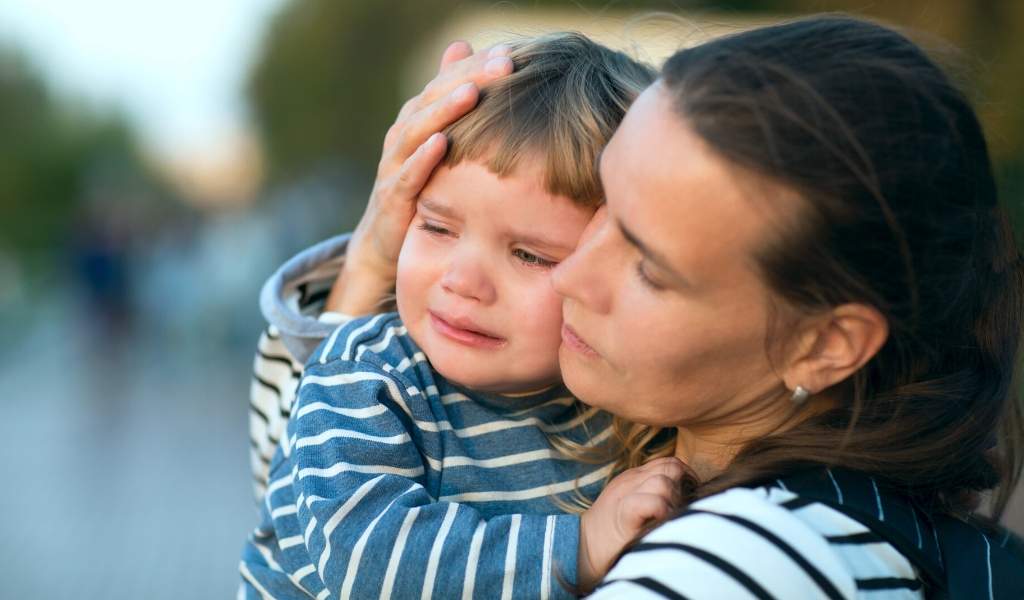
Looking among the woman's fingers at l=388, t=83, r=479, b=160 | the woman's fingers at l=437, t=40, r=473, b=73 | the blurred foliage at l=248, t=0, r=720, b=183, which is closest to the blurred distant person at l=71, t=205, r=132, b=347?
the blurred foliage at l=248, t=0, r=720, b=183

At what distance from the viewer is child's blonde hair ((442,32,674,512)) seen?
1963 millimetres

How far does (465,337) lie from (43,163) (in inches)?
1383

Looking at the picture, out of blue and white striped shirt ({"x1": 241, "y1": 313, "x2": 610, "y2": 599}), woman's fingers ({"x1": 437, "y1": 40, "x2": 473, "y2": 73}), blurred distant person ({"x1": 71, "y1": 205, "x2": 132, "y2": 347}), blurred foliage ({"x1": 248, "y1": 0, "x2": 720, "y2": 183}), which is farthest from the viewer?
blurred foliage ({"x1": 248, "y1": 0, "x2": 720, "y2": 183})

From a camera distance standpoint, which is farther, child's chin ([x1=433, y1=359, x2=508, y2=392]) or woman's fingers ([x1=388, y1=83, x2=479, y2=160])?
woman's fingers ([x1=388, y1=83, x2=479, y2=160])

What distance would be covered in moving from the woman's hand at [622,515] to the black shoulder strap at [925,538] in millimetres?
181

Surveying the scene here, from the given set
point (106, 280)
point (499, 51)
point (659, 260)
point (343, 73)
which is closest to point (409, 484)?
point (659, 260)

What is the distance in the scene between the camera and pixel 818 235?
1487 millimetres

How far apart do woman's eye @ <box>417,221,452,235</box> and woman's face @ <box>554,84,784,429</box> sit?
37 cm

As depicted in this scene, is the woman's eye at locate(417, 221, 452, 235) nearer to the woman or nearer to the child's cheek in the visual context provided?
the child's cheek

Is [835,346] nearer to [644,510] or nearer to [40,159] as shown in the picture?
[644,510]

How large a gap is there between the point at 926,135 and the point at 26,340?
1637cm

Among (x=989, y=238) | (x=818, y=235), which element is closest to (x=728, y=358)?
(x=818, y=235)

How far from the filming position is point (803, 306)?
1.56 meters

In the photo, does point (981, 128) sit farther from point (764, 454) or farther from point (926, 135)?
point (764, 454)
